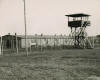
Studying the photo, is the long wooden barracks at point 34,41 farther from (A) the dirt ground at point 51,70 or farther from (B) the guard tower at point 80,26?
(A) the dirt ground at point 51,70

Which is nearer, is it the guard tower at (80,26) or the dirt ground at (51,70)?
the dirt ground at (51,70)

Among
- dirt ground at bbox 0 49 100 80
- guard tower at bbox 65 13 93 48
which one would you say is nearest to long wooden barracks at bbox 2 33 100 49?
guard tower at bbox 65 13 93 48

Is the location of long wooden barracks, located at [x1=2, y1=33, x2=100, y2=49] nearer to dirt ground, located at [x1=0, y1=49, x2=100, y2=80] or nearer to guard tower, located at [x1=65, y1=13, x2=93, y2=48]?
guard tower, located at [x1=65, y1=13, x2=93, y2=48]

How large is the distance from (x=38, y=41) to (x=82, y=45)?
568 inches

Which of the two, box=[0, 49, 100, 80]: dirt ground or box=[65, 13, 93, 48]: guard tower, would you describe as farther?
box=[65, 13, 93, 48]: guard tower

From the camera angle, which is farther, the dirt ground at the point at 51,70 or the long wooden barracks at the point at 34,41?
the long wooden barracks at the point at 34,41

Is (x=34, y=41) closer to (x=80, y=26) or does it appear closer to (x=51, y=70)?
(x=80, y=26)

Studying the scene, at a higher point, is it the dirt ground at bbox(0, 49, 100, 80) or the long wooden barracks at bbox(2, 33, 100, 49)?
the long wooden barracks at bbox(2, 33, 100, 49)

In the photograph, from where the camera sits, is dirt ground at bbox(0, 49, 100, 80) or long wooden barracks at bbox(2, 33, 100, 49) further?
long wooden barracks at bbox(2, 33, 100, 49)

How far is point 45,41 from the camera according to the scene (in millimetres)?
67000

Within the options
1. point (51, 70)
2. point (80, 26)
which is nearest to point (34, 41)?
point (80, 26)

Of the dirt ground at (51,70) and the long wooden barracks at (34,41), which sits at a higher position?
the long wooden barracks at (34,41)

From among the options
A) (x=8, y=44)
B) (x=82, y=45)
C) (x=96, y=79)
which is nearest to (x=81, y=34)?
(x=82, y=45)

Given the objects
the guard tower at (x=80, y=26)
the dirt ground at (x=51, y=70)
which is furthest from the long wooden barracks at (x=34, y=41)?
the dirt ground at (x=51, y=70)
